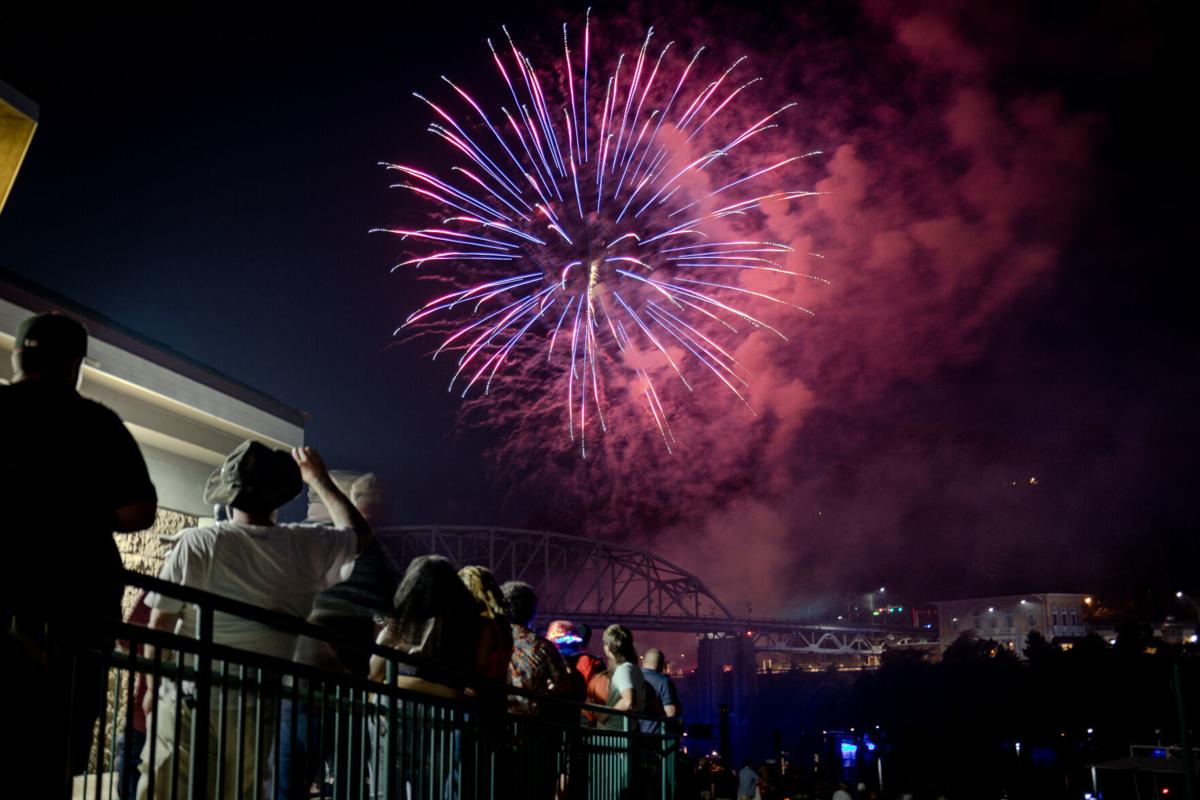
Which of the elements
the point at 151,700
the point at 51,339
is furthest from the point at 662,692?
the point at 51,339

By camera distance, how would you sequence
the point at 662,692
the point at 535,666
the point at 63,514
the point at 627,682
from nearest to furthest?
the point at 63,514
the point at 535,666
the point at 627,682
the point at 662,692

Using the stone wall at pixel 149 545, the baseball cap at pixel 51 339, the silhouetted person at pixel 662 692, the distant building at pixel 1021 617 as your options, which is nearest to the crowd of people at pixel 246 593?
the baseball cap at pixel 51 339

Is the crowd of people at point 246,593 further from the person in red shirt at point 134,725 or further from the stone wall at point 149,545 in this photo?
the stone wall at point 149,545

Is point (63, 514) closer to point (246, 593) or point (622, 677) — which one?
point (246, 593)

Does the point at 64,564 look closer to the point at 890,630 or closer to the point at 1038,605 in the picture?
the point at 1038,605

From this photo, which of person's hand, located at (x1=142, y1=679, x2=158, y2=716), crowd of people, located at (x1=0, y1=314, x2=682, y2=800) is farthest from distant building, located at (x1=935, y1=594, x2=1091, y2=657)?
person's hand, located at (x1=142, y1=679, x2=158, y2=716)
